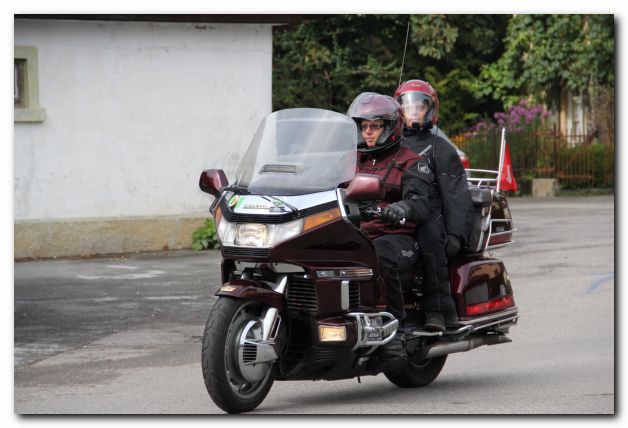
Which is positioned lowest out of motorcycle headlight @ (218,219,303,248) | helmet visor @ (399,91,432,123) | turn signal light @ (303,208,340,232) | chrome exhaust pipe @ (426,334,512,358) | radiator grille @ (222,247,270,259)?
chrome exhaust pipe @ (426,334,512,358)

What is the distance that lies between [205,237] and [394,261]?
414 inches

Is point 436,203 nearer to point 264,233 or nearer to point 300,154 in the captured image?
point 300,154

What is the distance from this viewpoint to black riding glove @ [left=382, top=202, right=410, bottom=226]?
308 inches

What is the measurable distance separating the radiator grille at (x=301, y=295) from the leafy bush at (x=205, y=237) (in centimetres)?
1067

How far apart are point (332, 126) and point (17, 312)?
5867mm

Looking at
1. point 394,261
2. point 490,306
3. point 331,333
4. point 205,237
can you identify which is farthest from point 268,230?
point 205,237

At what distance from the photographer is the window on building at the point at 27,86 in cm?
1756

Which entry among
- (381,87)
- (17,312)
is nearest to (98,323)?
(17,312)

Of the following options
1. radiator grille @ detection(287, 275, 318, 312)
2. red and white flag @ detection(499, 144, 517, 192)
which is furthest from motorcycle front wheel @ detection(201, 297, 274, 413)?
red and white flag @ detection(499, 144, 517, 192)

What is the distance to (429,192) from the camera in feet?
27.2

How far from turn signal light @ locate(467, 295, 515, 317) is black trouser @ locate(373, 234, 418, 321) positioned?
74cm

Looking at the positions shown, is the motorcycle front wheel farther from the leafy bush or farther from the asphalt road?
the leafy bush

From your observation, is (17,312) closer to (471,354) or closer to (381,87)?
(471,354)

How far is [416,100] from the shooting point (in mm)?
8617
